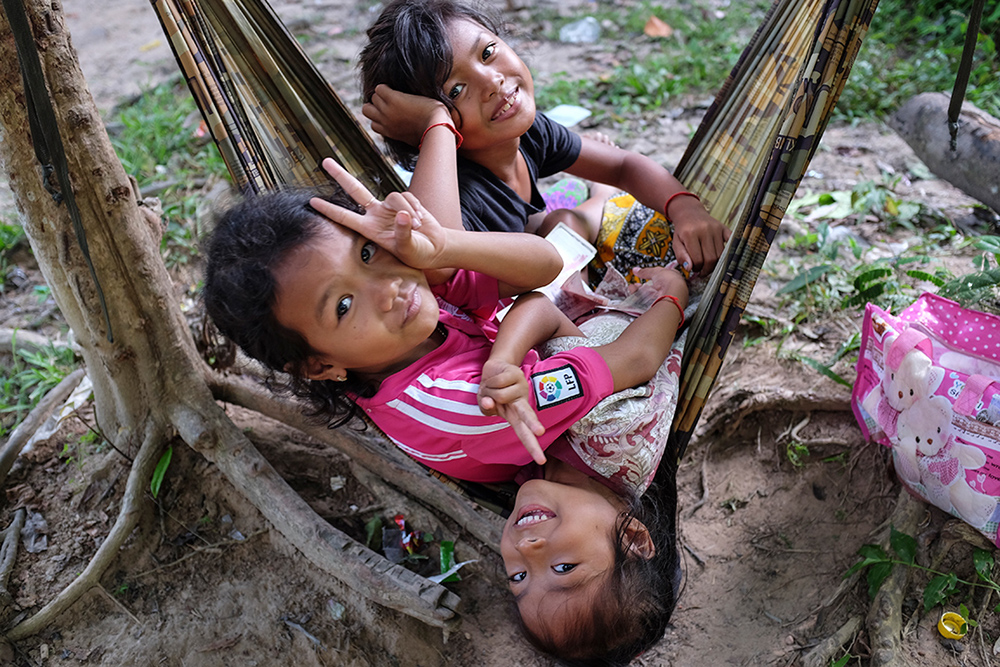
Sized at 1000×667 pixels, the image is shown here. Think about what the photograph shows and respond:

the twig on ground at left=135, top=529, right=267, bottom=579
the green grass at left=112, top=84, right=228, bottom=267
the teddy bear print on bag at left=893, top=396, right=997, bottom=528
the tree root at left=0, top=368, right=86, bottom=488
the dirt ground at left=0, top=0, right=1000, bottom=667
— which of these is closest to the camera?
the teddy bear print on bag at left=893, top=396, right=997, bottom=528

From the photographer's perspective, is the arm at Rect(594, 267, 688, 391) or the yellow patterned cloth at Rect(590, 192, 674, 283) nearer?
the arm at Rect(594, 267, 688, 391)

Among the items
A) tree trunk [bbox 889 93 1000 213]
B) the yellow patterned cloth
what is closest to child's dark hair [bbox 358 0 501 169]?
the yellow patterned cloth

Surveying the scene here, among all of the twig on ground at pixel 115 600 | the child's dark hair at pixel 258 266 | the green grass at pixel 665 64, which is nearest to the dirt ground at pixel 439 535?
the twig on ground at pixel 115 600

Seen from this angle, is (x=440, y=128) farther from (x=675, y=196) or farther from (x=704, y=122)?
(x=704, y=122)

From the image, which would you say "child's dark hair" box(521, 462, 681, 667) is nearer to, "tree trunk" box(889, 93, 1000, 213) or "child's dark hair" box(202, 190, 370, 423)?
"child's dark hair" box(202, 190, 370, 423)

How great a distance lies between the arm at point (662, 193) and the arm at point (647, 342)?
11 centimetres

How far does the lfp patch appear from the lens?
4.88 feet

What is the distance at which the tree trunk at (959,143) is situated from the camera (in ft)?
8.39

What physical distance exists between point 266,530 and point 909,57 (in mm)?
3997

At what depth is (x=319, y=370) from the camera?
157cm

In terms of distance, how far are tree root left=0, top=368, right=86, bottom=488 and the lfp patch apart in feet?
5.39

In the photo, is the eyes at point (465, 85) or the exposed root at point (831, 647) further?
the eyes at point (465, 85)

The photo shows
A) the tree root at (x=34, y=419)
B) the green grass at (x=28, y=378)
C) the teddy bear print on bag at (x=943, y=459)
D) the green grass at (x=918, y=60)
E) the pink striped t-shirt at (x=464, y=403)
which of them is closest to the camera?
the pink striped t-shirt at (x=464, y=403)

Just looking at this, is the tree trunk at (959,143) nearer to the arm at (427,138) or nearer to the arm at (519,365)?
the arm at (519,365)
